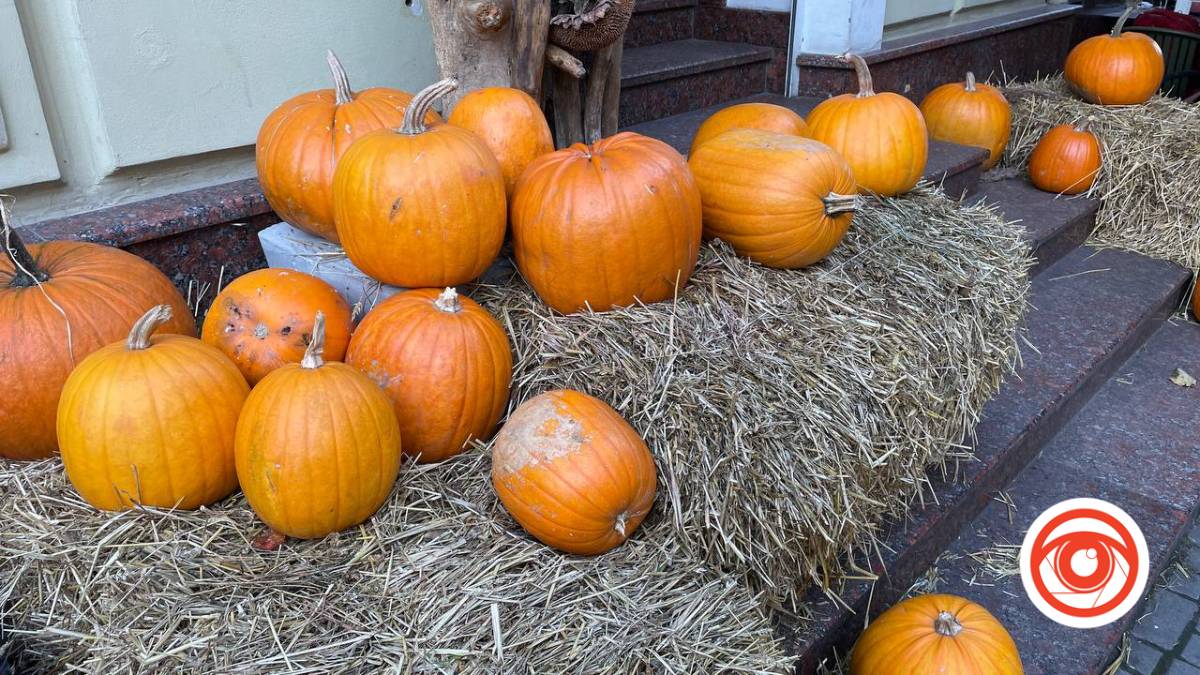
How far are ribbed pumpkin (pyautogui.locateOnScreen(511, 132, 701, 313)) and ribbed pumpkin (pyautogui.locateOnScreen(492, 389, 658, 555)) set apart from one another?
15.3 inches

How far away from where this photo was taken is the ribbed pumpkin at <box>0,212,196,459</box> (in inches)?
74.4

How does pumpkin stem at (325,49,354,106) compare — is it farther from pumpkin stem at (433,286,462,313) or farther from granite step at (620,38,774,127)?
granite step at (620,38,774,127)

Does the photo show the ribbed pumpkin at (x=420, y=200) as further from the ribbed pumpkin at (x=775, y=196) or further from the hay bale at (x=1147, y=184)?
the hay bale at (x=1147, y=184)

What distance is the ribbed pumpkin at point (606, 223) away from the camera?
2004 mm

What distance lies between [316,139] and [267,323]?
1.79ft

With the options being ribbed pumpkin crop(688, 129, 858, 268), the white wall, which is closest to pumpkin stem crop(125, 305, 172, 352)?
the white wall

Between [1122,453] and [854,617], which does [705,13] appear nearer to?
[1122,453]

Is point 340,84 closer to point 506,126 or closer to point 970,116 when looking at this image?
point 506,126

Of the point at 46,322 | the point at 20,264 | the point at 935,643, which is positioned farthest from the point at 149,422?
the point at 935,643

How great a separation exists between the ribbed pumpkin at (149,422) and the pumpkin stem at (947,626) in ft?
5.65

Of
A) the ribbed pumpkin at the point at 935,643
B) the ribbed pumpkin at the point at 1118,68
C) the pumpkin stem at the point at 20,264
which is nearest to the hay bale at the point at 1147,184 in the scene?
the ribbed pumpkin at the point at 1118,68

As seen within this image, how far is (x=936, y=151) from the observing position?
13.3 feet

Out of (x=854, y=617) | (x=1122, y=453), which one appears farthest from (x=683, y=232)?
(x=1122, y=453)

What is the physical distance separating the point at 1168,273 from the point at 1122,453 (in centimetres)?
171
